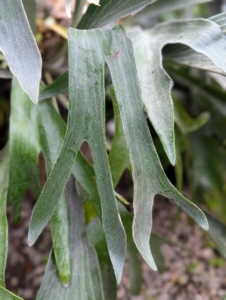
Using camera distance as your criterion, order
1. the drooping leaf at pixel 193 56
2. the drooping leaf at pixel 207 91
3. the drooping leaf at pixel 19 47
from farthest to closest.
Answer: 1. the drooping leaf at pixel 207 91
2. the drooping leaf at pixel 193 56
3. the drooping leaf at pixel 19 47

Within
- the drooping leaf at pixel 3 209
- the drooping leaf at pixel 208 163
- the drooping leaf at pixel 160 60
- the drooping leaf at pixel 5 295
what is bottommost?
the drooping leaf at pixel 208 163

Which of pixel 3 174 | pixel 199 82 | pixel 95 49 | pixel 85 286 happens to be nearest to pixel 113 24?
pixel 95 49

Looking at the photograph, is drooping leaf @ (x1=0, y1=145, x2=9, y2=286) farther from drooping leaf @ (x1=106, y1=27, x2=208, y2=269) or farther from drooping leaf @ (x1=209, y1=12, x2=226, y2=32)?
drooping leaf @ (x1=209, y1=12, x2=226, y2=32)

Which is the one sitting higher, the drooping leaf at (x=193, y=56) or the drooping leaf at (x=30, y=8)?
the drooping leaf at (x=30, y=8)

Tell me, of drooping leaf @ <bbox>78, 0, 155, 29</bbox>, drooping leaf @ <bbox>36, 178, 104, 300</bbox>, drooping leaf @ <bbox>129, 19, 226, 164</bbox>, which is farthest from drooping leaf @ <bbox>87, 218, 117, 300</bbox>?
drooping leaf @ <bbox>78, 0, 155, 29</bbox>

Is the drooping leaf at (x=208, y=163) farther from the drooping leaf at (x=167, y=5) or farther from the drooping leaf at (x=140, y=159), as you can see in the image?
the drooping leaf at (x=140, y=159)

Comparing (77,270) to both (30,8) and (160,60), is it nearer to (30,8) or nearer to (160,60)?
(160,60)

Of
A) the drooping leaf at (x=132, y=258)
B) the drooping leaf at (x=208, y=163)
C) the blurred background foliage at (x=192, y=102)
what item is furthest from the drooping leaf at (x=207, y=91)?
the drooping leaf at (x=132, y=258)

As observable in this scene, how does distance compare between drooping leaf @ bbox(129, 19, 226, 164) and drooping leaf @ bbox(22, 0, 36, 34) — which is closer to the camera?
drooping leaf @ bbox(129, 19, 226, 164)
